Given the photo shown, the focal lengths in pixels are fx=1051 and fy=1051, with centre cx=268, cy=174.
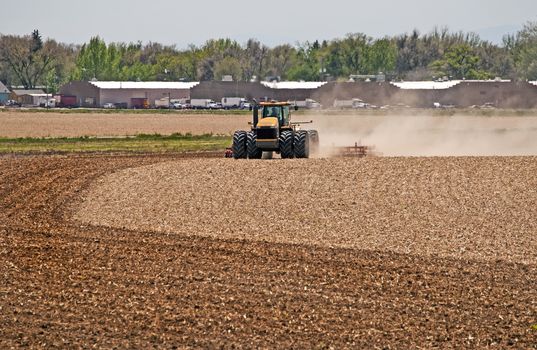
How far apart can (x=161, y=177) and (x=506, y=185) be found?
12804 mm

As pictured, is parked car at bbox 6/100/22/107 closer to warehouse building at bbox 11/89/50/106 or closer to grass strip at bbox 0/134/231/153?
warehouse building at bbox 11/89/50/106

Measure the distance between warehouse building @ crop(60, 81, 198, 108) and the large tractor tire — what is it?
137 meters

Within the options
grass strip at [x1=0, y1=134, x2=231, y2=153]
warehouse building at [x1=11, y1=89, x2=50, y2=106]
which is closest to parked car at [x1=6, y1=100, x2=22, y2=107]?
warehouse building at [x1=11, y1=89, x2=50, y2=106]

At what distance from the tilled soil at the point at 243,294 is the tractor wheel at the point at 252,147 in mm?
16422

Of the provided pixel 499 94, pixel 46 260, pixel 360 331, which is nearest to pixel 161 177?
pixel 46 260

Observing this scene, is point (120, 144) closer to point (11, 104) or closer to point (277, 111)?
point (277, 111)

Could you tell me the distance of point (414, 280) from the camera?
2202cm

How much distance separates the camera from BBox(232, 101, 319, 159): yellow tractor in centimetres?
4484

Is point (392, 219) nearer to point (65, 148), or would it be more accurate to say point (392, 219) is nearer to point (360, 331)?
point (360, 331)

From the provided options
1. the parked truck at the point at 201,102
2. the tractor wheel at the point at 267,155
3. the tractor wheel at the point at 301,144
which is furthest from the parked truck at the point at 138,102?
the tractor wheel at the point at 301,144

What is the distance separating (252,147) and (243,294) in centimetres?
2485

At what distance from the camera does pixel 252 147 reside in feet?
149

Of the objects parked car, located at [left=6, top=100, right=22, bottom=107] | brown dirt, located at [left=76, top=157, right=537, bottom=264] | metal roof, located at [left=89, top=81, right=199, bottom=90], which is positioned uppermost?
metal roof, located at [left=89, top=81, right=199, bottom=90]

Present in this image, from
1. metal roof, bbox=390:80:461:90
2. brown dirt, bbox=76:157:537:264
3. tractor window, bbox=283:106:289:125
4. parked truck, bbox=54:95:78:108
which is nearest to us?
brown dirt, bbox=76:157:537:264
